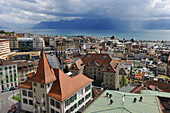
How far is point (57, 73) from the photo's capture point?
32.8 metres

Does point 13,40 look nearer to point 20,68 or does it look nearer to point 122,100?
point 20,68

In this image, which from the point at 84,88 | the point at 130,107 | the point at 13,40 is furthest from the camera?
the point at 13,40

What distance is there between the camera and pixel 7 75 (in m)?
56.2

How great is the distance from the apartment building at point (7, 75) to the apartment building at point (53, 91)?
25.0 m

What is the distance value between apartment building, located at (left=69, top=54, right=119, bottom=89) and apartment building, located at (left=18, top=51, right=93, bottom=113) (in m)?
23.6

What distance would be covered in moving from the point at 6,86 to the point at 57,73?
3514 cm

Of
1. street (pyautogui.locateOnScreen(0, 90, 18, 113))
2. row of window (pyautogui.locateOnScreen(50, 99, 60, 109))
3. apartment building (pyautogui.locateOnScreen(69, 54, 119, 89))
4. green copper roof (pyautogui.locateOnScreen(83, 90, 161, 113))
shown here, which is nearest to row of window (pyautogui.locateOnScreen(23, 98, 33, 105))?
street (pyautogui.locateOnScreen(0, 90, 18, 113))

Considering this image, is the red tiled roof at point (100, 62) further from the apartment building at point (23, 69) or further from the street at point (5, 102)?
the street at point (5, 102)

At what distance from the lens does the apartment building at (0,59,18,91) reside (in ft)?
180

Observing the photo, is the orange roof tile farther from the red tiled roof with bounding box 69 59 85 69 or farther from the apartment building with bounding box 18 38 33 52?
the apartment building with bounding box 18 38 33 52

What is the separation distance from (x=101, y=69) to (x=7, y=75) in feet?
124

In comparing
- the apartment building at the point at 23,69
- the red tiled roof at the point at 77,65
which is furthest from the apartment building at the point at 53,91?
the apartment building at the point at 23,69

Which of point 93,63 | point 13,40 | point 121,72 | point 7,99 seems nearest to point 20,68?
point 7,99

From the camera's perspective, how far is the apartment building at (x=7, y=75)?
54.8 meters
